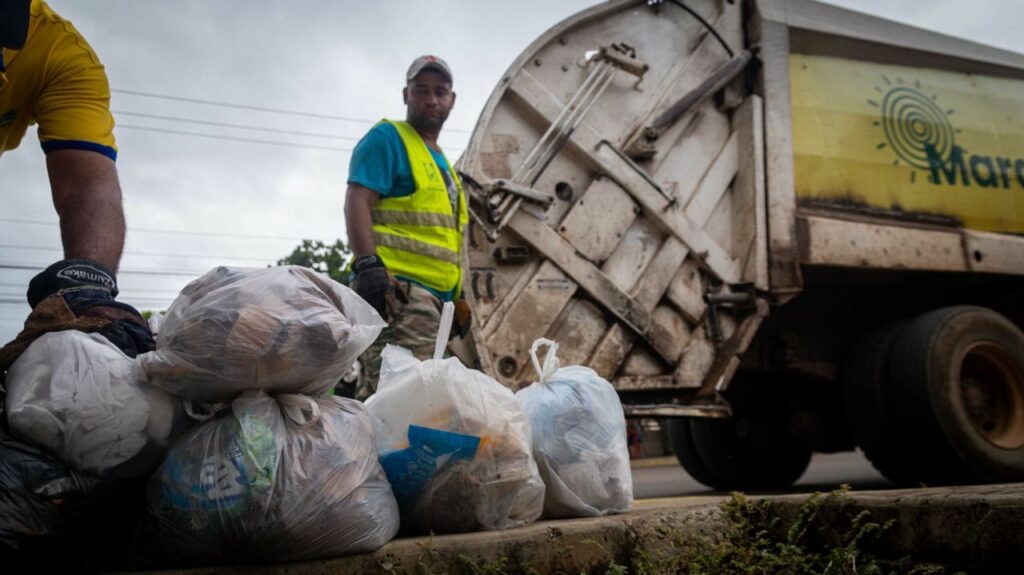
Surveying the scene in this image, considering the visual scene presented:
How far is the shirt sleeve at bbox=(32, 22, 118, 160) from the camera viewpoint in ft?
5.96

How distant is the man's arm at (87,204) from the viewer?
5.58 ft

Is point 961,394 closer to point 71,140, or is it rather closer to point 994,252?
point 994,252

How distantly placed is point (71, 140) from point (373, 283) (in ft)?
3.53

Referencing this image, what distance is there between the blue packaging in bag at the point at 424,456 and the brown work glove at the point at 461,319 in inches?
53.8

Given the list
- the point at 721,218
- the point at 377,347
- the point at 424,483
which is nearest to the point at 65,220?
the point at 424,483

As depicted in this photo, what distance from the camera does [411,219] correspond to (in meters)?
3.03

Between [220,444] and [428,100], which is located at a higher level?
[428,100]

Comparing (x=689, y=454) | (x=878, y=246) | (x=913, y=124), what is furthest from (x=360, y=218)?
(x=689, y=454)

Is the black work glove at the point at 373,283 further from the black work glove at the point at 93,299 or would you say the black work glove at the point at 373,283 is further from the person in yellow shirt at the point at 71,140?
the black work glove at the point at 93,299

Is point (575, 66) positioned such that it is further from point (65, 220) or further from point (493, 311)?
point (65, 220)

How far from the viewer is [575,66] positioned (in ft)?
12.6

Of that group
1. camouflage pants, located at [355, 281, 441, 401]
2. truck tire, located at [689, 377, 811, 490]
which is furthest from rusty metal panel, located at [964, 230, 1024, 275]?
camouflage pants, located at [355, 281, 441, 401]

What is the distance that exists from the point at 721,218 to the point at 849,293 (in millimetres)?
1375

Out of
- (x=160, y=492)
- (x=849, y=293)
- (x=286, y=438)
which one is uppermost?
(x=849, y=293)
